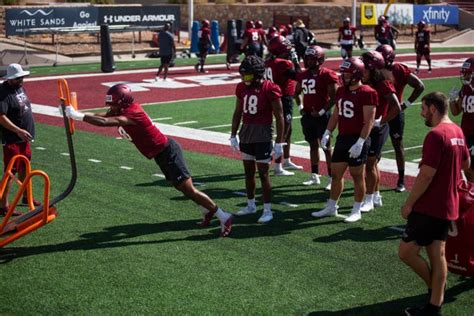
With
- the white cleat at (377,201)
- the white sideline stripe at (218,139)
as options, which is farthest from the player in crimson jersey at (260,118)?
the white sideline stripe at (218,139)

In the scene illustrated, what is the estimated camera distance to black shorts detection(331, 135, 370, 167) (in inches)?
353

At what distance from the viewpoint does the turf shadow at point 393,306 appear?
254 inches

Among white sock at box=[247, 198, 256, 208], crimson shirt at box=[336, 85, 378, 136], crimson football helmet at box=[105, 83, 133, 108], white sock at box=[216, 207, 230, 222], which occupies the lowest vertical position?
white sock at box=[247, 198, 256, 208]

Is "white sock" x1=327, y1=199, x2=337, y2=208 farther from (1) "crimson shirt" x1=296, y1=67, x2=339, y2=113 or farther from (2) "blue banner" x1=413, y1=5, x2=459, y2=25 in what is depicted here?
(2) "blue banner" x1=413, y1=5, x2=459, y2=25

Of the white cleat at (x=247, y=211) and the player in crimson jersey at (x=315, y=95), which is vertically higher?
the player in crimson jersey at (x=315, y=95)

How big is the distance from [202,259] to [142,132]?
1.54 m

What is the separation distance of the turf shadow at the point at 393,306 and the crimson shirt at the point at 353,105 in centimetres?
256

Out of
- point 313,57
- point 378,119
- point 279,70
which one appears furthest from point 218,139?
point 378,119

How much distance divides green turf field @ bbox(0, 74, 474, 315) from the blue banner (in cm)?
3384

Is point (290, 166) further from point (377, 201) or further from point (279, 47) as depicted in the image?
point (377, 201)

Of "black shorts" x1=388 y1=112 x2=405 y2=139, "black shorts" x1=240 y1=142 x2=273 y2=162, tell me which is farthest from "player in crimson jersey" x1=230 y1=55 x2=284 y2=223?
"black shorts" x1=388 y1=112 x2=405 y2=139

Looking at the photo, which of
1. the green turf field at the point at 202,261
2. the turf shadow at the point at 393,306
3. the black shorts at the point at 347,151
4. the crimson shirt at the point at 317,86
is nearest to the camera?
the turf shadow at the point at 393,306

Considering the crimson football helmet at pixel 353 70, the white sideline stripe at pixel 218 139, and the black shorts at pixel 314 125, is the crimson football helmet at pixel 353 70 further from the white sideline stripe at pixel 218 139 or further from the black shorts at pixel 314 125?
the white sideline stripe at pixel 218 139

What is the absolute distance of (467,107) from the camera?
897 centimetres
